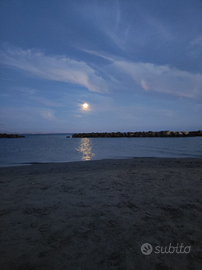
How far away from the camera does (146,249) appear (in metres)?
2.38

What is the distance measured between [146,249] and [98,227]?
0.96m

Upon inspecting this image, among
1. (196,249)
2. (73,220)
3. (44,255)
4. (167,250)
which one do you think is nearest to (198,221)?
(196,249)

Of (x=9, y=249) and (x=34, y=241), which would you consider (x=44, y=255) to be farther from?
(x=9, y=249)

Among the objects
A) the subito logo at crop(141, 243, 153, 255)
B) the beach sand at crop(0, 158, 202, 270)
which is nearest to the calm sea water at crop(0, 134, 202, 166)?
the beach sand at crop(0, 158, 202, 270)

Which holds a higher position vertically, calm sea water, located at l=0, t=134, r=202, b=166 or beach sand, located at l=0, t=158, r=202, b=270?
beach sand, located at l=0, t=158, r=202, b=270

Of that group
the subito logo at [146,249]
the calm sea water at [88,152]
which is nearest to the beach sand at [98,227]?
the subito logo at [146,249]

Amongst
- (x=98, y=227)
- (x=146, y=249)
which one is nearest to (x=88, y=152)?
(x=98, y=227)

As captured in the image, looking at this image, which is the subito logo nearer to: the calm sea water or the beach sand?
the beach sand

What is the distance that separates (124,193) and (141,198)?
0.60m

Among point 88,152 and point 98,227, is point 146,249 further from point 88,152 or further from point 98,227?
point 88,152

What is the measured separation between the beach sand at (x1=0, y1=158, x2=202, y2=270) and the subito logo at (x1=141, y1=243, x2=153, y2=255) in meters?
0.06

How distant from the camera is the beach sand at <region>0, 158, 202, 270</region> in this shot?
2115mm

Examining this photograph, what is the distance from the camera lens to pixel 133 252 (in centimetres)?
227

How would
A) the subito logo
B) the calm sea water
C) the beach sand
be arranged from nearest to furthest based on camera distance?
the beach sand < the subito logo < the calm sea water
